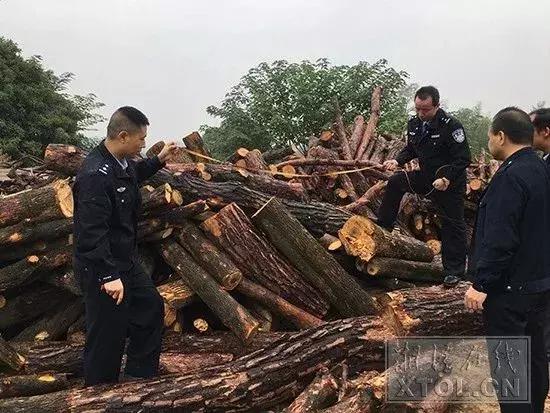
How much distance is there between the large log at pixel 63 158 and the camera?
536cm

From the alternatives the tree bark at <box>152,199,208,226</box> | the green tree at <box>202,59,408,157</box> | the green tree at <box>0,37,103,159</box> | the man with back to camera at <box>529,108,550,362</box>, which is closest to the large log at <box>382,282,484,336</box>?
the man with back to camera at <box>529,108,550,362</box>

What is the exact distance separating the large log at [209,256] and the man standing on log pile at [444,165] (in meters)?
2.07

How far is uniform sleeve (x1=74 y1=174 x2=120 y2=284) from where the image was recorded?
3.63m

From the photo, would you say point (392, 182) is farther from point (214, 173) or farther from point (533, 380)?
point (533, 380)

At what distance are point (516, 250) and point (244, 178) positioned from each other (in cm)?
359

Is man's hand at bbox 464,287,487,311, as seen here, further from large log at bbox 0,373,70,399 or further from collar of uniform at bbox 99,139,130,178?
large log at bbox 0,373,70,399

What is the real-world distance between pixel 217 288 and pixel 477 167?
6343mm

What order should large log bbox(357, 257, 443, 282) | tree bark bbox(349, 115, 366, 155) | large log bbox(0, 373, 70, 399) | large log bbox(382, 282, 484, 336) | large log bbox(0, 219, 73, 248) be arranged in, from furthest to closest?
tree bark bbox(349, 115, 366, 155), large log bbox(357, 257, 443, 282), large log bbox(0, 219, 73, 248), large log bbox(382, 282, 484, 336), large log bbox(0, 373, 70, 399)

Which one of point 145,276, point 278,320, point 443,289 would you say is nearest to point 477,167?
point 443,289

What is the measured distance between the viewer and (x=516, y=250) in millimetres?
3193

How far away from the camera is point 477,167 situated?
31.4 ft

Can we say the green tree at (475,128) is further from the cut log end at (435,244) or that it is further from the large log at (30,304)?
the large log at (30,304)

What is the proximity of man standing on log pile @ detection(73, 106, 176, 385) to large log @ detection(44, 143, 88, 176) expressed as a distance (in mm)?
1503

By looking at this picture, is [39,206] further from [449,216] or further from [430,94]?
[449,216]
